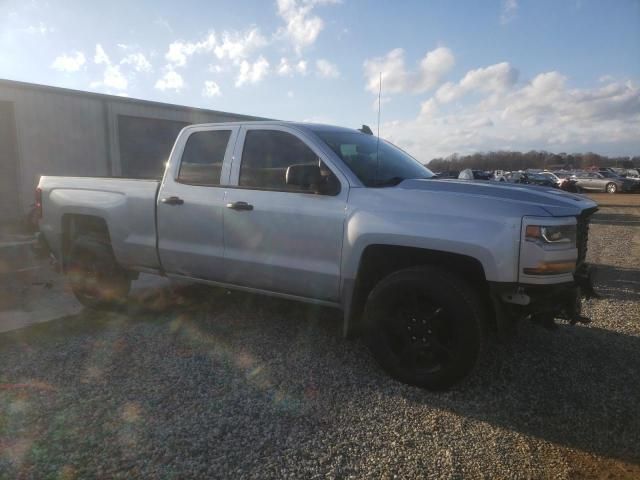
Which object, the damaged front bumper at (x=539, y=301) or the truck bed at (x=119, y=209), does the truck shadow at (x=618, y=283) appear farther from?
the truck bed at (x=119, y=209)

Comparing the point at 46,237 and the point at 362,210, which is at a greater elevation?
the point at 362,210

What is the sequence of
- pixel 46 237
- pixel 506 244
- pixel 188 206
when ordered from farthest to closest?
pixel 46 237
pixel 188 206
pixel 506 244

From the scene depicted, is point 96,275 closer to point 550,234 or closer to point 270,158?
point 270,158

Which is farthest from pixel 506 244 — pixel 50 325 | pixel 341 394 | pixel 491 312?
pixel 50 325

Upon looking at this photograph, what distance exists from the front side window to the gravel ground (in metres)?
1.42

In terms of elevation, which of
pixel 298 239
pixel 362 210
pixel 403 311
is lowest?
pixel 403 311

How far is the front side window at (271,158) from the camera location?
3914mm

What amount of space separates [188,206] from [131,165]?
12.5 metres

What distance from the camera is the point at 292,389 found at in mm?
3305

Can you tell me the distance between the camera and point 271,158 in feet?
13.4

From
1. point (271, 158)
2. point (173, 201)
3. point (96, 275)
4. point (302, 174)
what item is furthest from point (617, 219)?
point (96, 275)

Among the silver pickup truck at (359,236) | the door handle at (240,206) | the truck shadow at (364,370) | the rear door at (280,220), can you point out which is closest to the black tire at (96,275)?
the silver pickup truck at (359,236)

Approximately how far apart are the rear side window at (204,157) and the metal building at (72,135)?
34.7ft

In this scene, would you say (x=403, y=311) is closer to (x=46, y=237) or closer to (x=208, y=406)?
(x=208, y=406)
